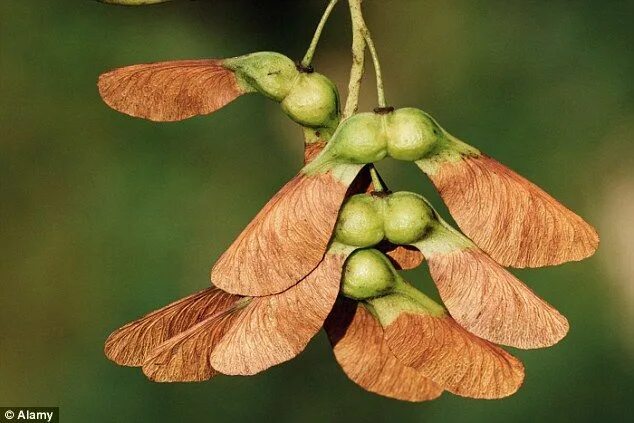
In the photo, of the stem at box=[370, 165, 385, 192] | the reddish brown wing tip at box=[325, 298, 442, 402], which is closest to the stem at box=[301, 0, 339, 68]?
the stem at box=[370, 165, 385, 192]

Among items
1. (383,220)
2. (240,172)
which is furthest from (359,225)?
(240,172)

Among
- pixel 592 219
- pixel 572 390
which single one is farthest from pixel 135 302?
pixel 592 219

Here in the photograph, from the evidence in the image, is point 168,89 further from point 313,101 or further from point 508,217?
point 508,217

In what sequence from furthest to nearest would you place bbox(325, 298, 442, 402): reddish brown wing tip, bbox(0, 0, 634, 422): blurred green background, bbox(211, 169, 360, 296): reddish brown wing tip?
1. bbox(0, 0, 634, 422): blurred green background
2. bbox(325, 298, 442, 402): reddish brown wing tip
3. bbox(211, 169, 360, 296): reddish brown wing tip

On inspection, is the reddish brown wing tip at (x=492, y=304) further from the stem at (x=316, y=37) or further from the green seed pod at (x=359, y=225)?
the stem at (x=316, y=37)

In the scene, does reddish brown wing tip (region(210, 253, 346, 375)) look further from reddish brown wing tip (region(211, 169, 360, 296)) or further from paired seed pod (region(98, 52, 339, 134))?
paired seed pod (region(98, 52, 339, 134))

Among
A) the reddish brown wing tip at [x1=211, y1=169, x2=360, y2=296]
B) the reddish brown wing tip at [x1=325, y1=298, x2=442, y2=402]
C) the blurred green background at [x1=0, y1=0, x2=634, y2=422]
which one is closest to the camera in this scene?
the reddish brown wing tip at [x1=211, y1=169, x2=360, y2=296]

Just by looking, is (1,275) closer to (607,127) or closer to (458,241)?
(607,127)
